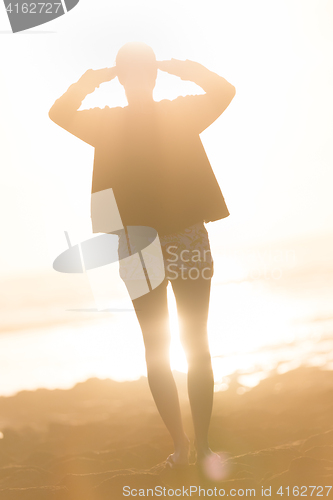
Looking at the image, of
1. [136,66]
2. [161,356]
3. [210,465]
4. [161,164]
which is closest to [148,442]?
[210,465]

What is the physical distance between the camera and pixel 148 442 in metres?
3.04

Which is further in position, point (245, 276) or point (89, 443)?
point (245, 276)

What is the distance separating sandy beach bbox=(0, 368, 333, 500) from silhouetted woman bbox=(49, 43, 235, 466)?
80cm

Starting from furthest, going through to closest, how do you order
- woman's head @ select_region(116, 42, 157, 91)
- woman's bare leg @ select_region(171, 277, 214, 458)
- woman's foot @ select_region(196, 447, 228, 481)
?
woman's foot @ select_region(196, 447, 228, 481)
woman's bare leg @ select_region(171, 277, 214, 458)
woman's head @ select_region(116, 42, 157, 91)

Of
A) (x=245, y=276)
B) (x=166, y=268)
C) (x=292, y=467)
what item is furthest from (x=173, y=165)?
(x=245, y=276)

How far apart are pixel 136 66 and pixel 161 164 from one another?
456 millimetres

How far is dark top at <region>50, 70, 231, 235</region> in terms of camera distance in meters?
2.23

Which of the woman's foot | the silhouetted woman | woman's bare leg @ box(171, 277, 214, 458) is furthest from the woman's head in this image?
the woman's foot

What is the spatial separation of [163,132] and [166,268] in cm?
65

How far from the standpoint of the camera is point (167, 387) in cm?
243

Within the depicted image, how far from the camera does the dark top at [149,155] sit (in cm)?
223

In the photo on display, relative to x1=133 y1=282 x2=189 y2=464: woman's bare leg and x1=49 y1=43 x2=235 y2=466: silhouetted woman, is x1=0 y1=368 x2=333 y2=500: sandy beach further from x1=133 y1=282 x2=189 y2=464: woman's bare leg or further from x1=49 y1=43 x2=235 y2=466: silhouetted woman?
x1=49 y1=43 x2=235 y2=466: silhouetted woman

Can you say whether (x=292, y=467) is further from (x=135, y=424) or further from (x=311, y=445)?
(x=135, y=424)

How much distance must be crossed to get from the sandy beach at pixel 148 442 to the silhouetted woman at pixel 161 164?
0.80 m
